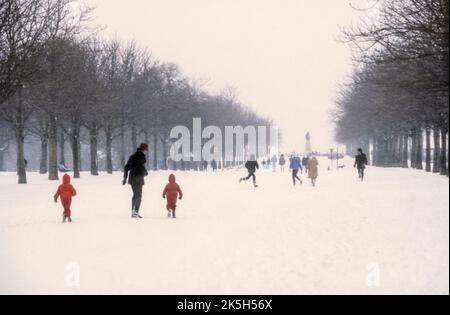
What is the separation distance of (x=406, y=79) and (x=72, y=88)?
62.8ft

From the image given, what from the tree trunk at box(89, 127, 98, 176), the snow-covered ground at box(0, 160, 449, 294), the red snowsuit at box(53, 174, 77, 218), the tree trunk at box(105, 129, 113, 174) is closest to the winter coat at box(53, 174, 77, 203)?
the red snowsuit at box(53, 174, 77, 218)

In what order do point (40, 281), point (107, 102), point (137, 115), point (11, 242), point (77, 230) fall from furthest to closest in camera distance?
point (137, 115)
point (107, 102)
point (77, 230)
point (11, 242)
point (40, 281)

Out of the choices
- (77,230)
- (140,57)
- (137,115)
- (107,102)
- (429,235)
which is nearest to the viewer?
(429,235)

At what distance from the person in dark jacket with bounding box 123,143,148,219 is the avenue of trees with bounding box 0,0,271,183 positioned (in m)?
8.70

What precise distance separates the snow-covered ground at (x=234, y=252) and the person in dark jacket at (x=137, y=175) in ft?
1.34

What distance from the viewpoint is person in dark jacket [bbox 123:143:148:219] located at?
49.6 ft

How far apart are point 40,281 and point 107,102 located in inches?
1280

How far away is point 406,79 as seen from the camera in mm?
22594

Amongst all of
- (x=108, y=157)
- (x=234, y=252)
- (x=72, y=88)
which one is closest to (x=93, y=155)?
(x=108, y=157)

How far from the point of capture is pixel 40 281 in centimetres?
766

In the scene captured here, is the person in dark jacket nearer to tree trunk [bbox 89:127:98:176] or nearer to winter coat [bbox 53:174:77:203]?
winter coat [bbox 53:174:77:203]

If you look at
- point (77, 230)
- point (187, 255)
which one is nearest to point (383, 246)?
point (187, 255)
